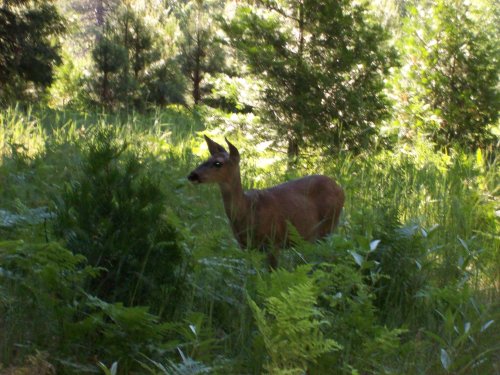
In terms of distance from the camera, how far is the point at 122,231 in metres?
3.81

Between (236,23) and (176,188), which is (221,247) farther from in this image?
(236,23)

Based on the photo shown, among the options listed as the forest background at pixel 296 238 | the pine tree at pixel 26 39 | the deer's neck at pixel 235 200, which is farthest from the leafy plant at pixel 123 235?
the pine tree at pixel 26 39

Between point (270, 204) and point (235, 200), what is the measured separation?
0.94 ft

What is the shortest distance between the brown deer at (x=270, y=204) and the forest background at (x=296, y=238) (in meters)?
0.22

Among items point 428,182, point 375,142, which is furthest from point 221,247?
point 375,142

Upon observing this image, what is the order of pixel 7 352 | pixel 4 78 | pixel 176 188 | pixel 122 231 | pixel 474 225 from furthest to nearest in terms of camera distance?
pixel 4 78, pixel 474 225, pixel 176 188, pixel 122 231, pixel 7 352

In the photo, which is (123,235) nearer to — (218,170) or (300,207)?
(218,170)

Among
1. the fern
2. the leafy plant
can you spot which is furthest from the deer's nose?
the fern

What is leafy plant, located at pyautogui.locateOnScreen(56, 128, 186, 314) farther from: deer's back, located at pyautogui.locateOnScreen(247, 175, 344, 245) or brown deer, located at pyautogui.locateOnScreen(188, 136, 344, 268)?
deer's back, located at pyautogui.locateOnScreen(247, 175, 344, 245)

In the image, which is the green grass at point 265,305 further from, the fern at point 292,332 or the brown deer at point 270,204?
the brown deer at point 270,204

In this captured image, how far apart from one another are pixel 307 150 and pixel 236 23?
1.69m

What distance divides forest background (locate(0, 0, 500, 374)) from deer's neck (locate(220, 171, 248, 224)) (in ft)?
0.66

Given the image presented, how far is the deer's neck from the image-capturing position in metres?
5.89

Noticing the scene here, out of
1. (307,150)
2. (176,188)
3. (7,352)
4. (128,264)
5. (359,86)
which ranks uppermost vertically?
(359,86)
